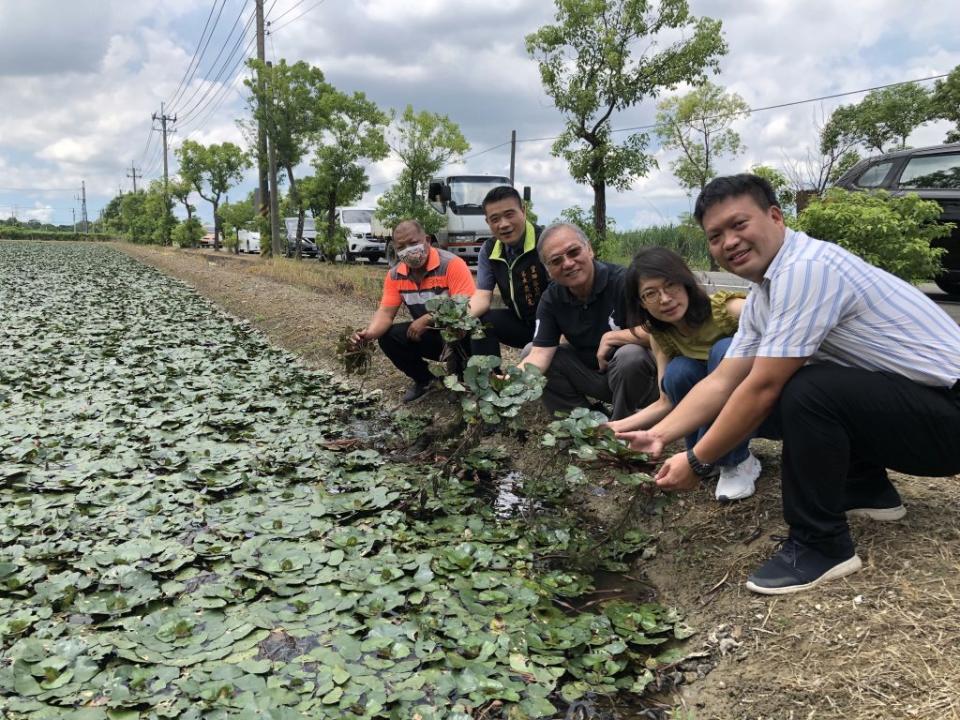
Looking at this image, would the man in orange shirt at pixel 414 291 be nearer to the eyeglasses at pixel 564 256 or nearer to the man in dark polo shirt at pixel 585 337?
the man in dark polo shirt at pixel 585 337

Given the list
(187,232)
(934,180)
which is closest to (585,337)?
(934,180)

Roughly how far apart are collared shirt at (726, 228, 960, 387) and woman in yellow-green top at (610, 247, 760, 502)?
547 mm

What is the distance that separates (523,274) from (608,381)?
87 centimetres

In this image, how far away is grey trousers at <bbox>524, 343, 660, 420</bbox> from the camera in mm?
3135

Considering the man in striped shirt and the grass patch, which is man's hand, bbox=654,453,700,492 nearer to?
the man in striped shirt

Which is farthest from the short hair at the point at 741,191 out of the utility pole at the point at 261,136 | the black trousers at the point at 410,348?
the utility pole at the point at 261,136

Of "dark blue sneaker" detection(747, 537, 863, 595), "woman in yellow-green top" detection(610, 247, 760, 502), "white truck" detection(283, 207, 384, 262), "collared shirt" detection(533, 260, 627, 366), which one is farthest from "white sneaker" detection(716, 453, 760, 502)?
"white truck" detection(283, 207, 384, 262)

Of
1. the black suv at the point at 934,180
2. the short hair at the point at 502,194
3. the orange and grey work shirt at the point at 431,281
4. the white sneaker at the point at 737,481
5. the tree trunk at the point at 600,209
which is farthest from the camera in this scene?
the tree trunk at the point at 600,209

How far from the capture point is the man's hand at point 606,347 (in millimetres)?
3242

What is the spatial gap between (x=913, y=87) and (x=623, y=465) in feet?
69.1

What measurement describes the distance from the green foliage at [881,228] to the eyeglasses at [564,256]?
3.37 meters

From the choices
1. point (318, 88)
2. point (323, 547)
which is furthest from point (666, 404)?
point (318, 88)

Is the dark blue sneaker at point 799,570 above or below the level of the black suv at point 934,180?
below

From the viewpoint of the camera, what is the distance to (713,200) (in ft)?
6.72
